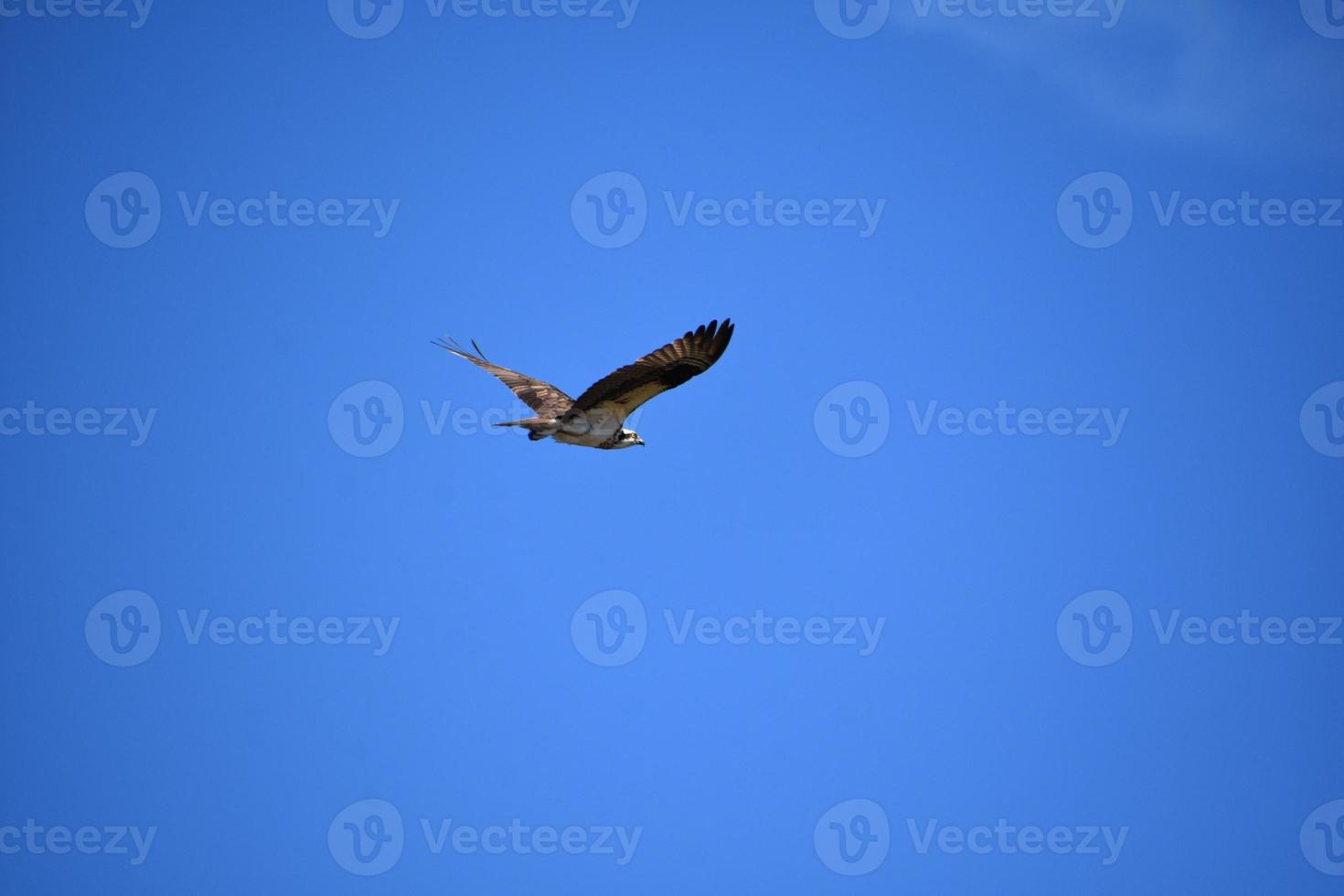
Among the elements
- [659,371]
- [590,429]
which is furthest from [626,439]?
[659,371]

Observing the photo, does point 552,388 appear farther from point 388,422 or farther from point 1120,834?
point 1120,834

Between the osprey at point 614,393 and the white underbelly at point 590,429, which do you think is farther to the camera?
the white underbelly at point 590,429

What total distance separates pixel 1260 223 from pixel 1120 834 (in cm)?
1427

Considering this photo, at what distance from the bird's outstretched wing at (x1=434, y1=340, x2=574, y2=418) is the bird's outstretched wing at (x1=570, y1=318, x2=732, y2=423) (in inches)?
45.0

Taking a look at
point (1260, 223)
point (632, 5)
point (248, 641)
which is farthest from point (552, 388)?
point (1260, 223)

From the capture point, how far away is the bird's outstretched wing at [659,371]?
19484 mm

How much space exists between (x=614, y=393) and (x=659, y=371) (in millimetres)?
916

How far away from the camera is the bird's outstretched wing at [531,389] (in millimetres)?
22578

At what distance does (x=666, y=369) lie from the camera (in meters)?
20.0

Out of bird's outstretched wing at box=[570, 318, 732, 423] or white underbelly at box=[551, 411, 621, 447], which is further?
white underbelly at box=[551, 411, 621, 447]

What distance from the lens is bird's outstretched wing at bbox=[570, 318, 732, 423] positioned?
19.5 metres

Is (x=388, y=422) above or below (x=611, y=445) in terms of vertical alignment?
above

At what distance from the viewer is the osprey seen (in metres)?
19.6

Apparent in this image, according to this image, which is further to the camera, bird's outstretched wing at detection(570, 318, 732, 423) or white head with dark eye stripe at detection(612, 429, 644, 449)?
white head with dark eye stripe at detection(612, 429, 644, 449)
